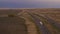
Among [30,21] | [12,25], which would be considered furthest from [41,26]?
[12,25]

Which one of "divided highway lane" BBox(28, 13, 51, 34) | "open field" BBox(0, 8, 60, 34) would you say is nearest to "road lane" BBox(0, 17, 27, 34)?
"open field" BBox(0, 8, 60, 34)

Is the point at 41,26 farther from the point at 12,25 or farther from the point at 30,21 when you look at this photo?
the point at 12,25

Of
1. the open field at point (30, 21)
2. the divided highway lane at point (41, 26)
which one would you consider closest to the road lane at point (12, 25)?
the open field at point (30, 21)

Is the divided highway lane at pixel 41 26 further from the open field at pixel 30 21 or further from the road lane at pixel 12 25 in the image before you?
the road lane at pixel 12 25

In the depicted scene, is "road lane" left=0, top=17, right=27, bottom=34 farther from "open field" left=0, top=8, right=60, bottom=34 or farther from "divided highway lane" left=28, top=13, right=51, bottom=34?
"divided highway lane" left=28, top=13, right=51, bottom=34

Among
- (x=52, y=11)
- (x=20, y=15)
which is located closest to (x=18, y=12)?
(x=20, y=15)

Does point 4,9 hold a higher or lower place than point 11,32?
higher

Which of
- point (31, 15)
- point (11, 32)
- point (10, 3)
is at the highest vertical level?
point (10, 3)

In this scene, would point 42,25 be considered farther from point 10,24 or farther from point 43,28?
point 10,24
